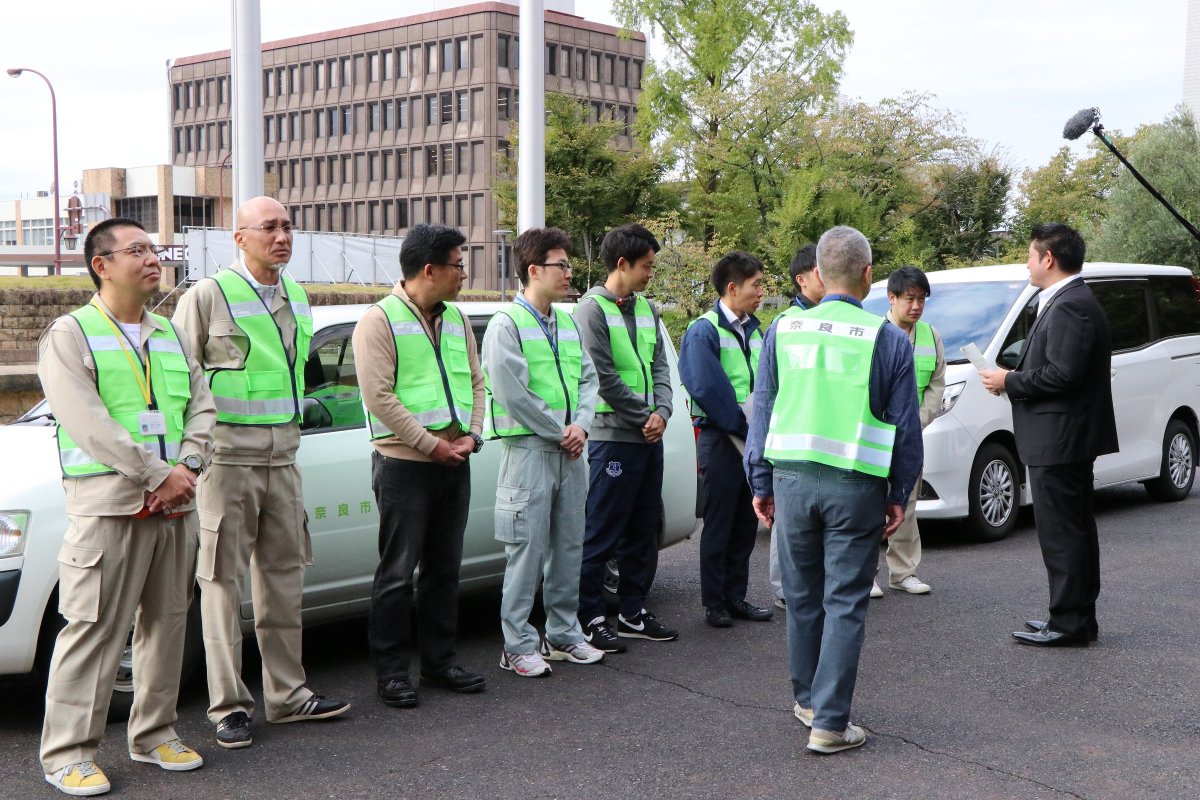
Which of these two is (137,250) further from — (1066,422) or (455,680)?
(1066,422)

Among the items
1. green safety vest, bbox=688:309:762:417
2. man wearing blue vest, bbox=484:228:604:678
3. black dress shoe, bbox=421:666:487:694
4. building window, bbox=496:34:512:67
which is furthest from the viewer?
building window, bbox=496:34:512:67

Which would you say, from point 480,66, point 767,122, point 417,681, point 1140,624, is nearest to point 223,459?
point 417,681

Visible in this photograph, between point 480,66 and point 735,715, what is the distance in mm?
84921

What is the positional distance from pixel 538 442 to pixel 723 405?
4.16 ft

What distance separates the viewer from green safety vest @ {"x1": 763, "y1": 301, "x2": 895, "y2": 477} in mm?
4406

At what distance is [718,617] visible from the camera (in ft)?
21.6

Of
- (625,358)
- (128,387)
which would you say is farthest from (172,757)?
(625,358)

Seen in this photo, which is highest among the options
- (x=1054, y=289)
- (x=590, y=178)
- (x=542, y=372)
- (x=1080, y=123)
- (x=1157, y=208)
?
(x=590, y=178)

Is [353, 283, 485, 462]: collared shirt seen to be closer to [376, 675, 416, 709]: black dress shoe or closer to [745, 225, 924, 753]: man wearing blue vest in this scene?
[376, 675, 416, 709]: black dress shoe

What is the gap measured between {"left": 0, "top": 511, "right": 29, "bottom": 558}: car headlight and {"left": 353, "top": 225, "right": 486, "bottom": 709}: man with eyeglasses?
1.37m

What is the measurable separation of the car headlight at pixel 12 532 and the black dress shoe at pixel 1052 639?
4.64 meters

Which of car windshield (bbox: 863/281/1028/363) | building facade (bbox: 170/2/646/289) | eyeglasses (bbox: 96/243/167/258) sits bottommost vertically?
car windshield (bbox: 863/281/1028/363)

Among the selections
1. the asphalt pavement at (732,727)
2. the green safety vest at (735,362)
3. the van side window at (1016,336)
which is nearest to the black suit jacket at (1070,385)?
the asphalt pavement at (732,727)

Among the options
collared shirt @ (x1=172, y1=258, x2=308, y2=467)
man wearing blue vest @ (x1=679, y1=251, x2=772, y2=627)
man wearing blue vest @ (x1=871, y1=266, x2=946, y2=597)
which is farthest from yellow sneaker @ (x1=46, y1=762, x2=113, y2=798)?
man wearing blue vest @ (x1=871, y1=266, x2=946, y2=597)
